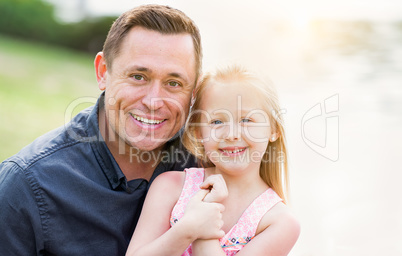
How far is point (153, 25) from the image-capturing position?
2797mm

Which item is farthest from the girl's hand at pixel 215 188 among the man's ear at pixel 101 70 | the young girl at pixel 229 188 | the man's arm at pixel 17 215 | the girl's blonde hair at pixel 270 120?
the man's ear at pixel 101 70

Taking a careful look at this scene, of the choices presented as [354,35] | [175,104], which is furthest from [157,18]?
[354,35]

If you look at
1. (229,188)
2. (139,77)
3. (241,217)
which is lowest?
(241,217)

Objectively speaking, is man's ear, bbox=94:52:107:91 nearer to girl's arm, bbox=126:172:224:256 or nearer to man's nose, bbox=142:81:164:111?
man's nose, bbox=142:81:164:111

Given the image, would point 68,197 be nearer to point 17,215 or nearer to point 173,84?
point 17,215

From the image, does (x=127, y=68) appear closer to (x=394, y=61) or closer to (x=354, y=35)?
(x=394, y=61)

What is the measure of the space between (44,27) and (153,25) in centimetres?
1178

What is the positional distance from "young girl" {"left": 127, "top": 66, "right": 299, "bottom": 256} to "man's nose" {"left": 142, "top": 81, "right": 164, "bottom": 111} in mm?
222

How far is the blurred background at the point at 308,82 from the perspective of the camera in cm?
598

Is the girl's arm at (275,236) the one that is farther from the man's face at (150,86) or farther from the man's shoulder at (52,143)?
the man's shoulder at (52,143)

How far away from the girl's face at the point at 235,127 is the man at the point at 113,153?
38cm

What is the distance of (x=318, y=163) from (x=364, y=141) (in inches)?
44.5

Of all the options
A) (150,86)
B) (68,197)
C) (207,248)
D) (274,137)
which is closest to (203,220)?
(207,248)

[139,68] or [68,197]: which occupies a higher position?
[139,68]
